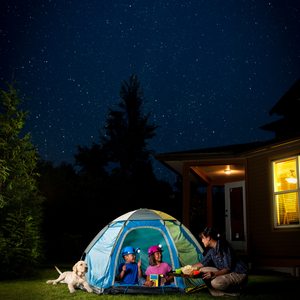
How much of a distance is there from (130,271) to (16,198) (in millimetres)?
3377

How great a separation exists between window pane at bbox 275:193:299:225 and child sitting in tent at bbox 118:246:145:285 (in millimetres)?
3896

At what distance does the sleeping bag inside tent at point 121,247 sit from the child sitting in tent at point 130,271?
134 mm

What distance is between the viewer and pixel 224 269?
14.7 ft

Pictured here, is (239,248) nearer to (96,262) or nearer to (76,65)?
(96,262)

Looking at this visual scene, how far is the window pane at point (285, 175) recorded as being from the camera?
7.94m

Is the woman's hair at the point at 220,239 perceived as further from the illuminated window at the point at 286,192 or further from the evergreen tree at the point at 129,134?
the evergreen tree at the point at 129,134

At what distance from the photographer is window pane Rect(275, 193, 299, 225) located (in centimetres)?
771

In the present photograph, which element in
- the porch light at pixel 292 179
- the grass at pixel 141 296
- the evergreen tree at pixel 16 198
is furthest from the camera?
the porch light at pixel 292 179

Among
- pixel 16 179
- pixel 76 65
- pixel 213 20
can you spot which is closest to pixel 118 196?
pixel 16 179

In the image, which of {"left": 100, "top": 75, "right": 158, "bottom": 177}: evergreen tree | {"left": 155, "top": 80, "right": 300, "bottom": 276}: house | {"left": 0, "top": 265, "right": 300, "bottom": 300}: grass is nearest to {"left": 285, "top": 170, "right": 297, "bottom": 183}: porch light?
{"left": 155, "top": 80, "right": 300, "bottom": 276}: house

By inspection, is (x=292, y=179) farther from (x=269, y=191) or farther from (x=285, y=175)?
(x=269, y=191)

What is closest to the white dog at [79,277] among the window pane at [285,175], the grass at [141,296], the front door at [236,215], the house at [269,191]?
the grass at [141,296]

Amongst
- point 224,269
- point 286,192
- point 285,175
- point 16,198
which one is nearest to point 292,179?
point 285,175

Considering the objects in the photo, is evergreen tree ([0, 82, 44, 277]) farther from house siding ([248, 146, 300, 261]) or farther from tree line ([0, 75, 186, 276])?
house siding ([248, 146, 300, 261])
